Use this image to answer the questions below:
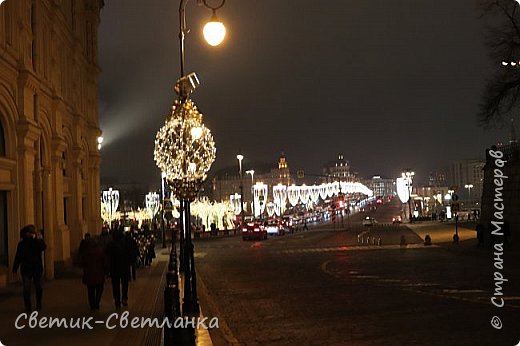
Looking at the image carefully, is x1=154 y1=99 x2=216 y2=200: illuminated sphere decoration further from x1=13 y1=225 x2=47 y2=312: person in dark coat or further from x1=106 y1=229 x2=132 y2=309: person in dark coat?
x1=13 y1=225 x2=47 y2=312: person in dark coat

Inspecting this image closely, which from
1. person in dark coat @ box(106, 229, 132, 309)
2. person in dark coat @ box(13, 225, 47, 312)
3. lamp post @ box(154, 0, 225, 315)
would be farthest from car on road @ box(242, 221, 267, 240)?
person in dark coat @ box(13, 225, 47, 312)

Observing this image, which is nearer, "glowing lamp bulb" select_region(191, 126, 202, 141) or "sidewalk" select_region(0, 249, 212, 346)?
"sidewalk" select_region(0, 249, 212, 346)

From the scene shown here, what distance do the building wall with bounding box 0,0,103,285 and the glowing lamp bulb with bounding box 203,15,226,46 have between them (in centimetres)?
750

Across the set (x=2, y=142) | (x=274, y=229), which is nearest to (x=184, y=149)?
(x=2, y=142)

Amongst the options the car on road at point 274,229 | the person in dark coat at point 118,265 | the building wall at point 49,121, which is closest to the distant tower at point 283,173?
the car on road at point 274,229

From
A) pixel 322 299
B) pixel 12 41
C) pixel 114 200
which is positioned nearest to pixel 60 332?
pixel 322 299

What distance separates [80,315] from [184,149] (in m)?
4.05

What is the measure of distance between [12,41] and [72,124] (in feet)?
39.2

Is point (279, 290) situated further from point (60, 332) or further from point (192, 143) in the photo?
point (60, 332)

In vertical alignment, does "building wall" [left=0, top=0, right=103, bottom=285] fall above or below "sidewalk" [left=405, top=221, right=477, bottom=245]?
above

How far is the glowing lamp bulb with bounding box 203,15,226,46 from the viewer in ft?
44.6

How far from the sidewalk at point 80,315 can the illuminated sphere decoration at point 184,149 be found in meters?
2.83

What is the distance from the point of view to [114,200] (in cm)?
8856

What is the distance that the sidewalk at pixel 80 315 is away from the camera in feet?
37.8
